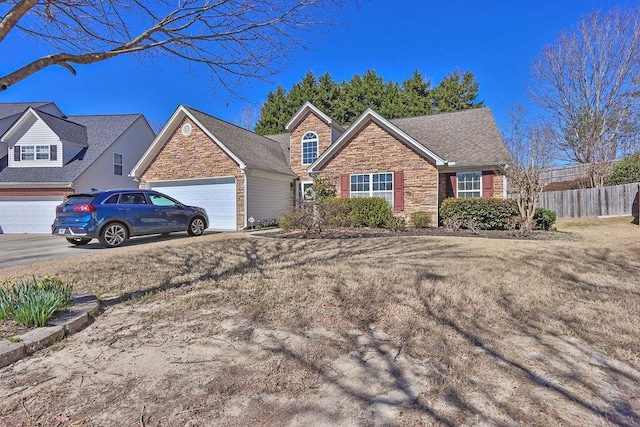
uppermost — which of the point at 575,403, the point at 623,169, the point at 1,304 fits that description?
the point at 623,169

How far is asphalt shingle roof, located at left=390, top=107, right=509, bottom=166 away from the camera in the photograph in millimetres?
13906

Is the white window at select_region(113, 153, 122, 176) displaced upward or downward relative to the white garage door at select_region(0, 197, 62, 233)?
upward

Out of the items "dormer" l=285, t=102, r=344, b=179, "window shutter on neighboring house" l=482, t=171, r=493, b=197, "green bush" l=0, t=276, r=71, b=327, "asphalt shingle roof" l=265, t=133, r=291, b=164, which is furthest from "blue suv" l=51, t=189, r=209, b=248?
"window shutter on neighboring house" l=482, t=171, r=493, b=197

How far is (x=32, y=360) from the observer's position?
2701mm

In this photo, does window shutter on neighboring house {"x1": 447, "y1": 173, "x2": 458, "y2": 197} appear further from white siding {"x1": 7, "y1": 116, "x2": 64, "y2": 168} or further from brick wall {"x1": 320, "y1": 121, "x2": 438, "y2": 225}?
white siding {"x1": 7, "y1": 116, "x2": 64, "y2": 168}

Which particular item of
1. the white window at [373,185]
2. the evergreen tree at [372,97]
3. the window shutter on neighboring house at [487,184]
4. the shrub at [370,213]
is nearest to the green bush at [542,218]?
the window shutter on neighboring house at [487,184]

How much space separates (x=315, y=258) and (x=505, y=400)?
4.94m

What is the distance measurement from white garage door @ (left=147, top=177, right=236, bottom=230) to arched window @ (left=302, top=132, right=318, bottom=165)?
5.10 m

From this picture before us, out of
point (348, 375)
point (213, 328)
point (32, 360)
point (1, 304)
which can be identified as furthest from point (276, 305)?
point (1, 304)

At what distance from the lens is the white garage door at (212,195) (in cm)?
1482

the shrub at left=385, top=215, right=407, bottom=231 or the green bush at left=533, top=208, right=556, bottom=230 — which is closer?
the green bush at left=533, top=208, right=556, bottom=230

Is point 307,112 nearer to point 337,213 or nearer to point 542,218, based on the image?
point 337,213

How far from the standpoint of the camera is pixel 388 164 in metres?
14.6

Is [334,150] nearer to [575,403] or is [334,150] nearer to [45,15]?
[45,15]
